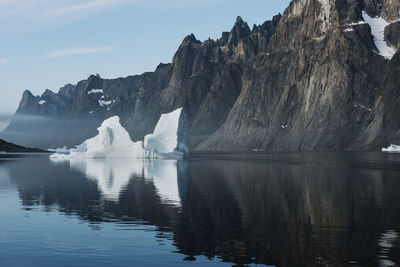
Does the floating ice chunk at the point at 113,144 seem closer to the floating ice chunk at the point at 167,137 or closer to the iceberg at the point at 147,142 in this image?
the iceberg at the point at 147,142

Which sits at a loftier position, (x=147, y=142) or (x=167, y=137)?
(x=167, y=137)

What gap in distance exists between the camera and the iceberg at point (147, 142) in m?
135

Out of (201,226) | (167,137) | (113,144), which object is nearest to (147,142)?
(167,137)

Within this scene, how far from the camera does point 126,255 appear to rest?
997 inches

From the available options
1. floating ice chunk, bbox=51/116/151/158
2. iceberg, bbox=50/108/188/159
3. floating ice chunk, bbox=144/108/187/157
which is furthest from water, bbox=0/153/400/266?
floating ice chunk, bbox=144/108/187/157

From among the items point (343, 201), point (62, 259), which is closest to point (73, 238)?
point (62, 259)

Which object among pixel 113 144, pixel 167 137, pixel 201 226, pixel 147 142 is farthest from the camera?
pixel 113 144

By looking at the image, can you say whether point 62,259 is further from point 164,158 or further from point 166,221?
point 164,158

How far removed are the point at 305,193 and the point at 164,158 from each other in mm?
96747

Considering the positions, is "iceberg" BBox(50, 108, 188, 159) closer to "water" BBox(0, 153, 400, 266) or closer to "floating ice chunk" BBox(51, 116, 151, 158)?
"floating ice chunk" BBox(51, 116, 151, 158)

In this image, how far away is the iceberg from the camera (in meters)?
135

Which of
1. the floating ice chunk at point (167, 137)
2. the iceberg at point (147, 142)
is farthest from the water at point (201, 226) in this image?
the floating ice chunk at point (167, 137)

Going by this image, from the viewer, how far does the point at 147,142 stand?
453ft

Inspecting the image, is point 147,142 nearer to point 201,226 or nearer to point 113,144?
point 113,144
